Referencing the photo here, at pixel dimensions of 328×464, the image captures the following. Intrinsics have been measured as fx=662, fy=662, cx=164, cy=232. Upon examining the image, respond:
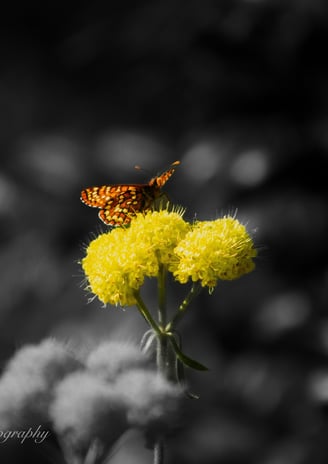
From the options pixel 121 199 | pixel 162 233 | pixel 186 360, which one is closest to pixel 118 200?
pixel 121 199

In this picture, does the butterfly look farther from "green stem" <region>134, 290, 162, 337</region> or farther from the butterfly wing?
"green stem" <region>134, 290, 162, 337</region>

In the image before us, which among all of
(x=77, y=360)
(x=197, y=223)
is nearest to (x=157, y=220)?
(x=197, y=223)

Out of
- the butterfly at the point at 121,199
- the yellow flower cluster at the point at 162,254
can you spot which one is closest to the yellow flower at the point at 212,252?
the yellow flower cluster at the point at 162,254

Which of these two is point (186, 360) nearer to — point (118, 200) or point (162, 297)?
point (162, 297)

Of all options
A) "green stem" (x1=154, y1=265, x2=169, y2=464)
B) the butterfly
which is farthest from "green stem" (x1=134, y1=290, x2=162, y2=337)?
the butterfly

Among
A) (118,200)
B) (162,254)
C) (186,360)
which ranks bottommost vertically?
(186,360)

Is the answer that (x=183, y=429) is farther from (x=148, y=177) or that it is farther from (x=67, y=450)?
(x=148, y=177)

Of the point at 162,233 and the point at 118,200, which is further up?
the point at 118,200
